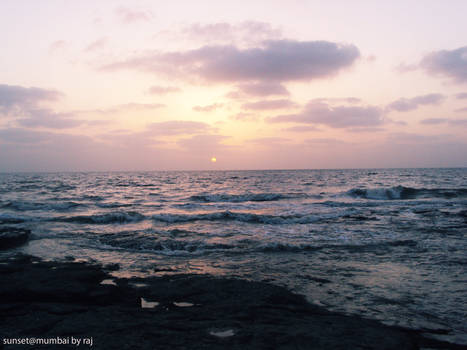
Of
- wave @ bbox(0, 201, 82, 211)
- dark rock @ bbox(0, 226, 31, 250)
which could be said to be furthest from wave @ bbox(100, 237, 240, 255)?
wave @ bbox(0, 201, 82, 211)

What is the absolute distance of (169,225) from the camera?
16.5 meters

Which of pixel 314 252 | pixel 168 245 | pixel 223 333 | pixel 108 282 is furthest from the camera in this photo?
pixel 168 245

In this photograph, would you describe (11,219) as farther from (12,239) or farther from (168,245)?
(168,245)

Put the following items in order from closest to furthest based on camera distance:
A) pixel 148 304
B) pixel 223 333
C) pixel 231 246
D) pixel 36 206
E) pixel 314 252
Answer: pixel 223 333, pixel 148 304, pixel 314 252, pixel 231 246, pixel 36 206

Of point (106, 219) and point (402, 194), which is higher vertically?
point (402, 194)

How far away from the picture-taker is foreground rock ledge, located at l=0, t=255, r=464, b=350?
13.9ft

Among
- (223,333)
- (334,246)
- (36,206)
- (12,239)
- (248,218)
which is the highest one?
(223,333)

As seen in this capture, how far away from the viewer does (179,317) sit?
5102 mm

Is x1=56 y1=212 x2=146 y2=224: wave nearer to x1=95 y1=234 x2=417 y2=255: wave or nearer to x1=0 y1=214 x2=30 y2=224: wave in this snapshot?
x1=0 y1=214 x2=30 y2=224: wave

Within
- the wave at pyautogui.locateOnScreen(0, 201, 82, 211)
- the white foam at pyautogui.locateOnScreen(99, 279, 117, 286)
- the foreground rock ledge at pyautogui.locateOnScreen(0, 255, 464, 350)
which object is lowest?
the wave at pyautogui.locateOnScreen(0, 201, 82, 211)

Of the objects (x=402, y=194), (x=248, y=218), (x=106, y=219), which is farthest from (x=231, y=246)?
(x=402, y=194)

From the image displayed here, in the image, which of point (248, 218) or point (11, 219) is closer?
point (11, 219)

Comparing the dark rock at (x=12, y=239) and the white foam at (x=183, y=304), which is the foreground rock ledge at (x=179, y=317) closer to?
the white foam at (x=183, y=304)

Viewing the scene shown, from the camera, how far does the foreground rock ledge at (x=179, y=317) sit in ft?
13.9
